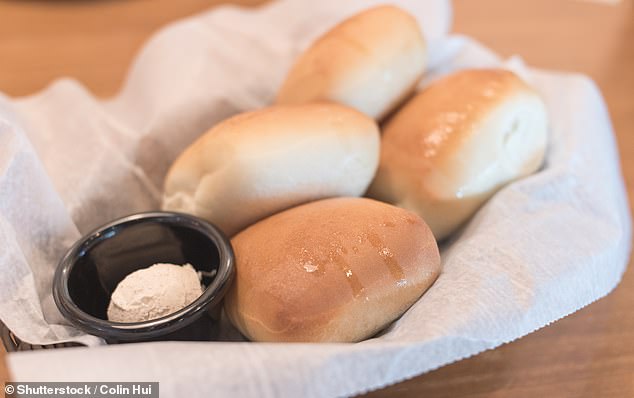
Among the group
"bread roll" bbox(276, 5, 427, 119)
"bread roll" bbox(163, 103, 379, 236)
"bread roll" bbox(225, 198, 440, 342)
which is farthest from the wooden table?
"bread roll" bbox(276, 5, 427, 119)

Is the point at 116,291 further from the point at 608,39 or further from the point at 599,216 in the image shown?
the point at 608,39

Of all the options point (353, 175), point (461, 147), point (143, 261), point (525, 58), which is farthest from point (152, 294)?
point (525, 58)

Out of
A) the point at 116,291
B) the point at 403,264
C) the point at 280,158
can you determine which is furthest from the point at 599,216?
the point at 116,291

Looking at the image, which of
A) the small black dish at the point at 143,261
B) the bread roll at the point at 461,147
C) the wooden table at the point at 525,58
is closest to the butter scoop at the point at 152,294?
the small black dish at the point at 143,261

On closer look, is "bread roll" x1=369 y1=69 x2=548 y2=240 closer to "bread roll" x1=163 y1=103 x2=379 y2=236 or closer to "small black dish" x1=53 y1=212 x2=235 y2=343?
"bread roll" x1=163 y1=103 x2=379 y2=236

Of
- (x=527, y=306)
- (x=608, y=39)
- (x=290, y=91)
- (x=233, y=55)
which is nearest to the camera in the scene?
(x=527, y=306)

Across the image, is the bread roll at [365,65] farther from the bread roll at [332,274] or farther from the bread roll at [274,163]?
the bread roll at [332,274]

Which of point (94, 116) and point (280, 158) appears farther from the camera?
point (94, 116)
